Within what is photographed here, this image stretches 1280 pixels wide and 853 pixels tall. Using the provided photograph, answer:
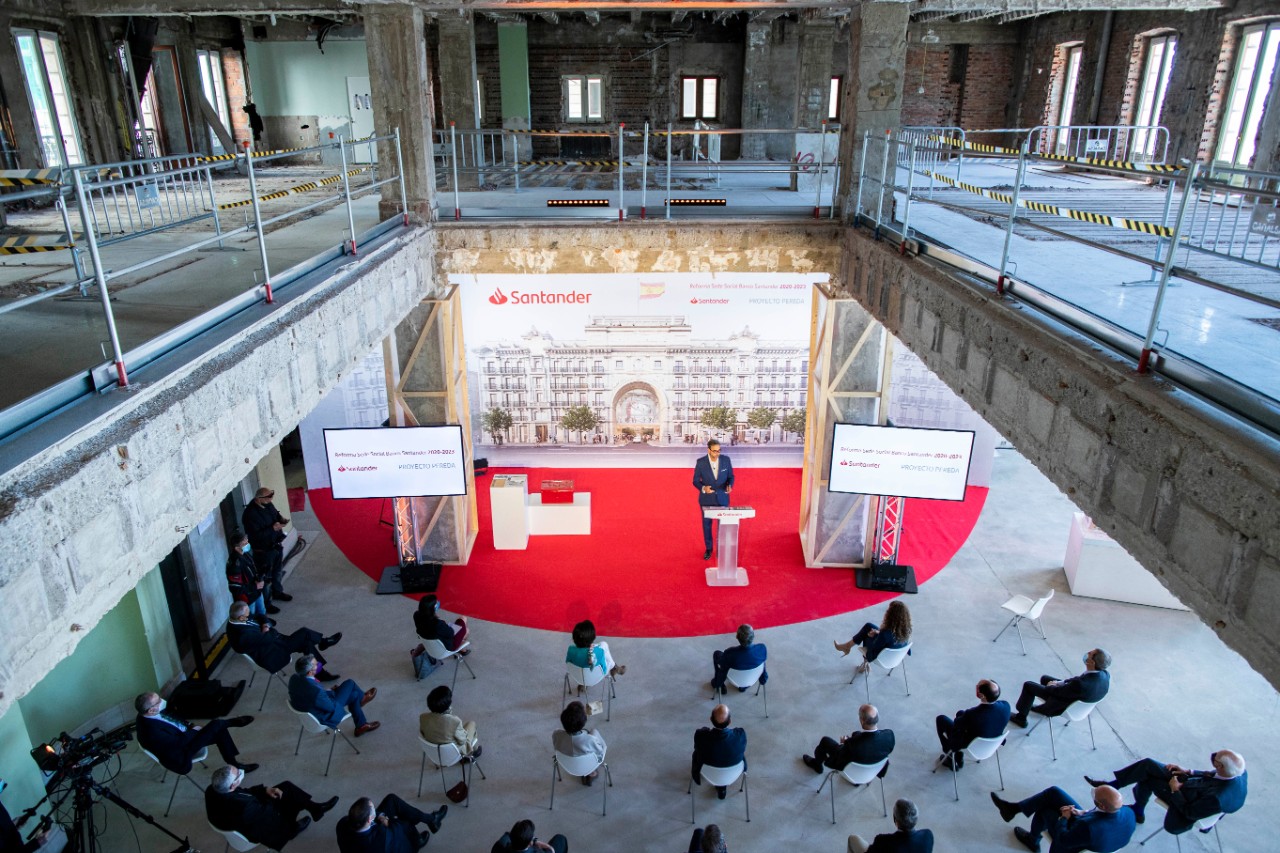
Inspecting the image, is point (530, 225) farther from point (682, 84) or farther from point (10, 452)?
point (682, 84)

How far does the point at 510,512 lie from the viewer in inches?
417

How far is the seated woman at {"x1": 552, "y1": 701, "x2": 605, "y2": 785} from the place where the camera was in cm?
633

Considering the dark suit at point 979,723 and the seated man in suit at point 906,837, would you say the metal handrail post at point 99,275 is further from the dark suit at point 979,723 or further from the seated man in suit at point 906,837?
the dark suit at point 979,723

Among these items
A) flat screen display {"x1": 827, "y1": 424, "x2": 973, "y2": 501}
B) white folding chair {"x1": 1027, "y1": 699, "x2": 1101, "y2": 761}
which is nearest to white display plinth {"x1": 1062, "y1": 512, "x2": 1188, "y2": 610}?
flat screen display {"x1": 827, "y1": 424, "x2": 973, "y2": 501}

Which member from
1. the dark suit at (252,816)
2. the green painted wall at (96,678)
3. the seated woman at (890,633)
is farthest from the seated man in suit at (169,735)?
the seated woman at (890,633)

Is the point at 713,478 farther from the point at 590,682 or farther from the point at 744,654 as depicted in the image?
the point at 590,682

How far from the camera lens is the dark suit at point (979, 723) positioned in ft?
21.7

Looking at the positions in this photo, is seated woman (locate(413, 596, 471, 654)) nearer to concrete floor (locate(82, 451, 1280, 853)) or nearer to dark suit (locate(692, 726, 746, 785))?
concrete floor (locate(82, 451, 1280, 853))

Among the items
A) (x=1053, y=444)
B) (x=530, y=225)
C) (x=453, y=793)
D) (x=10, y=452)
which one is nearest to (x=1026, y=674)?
(x=1053, y=444)

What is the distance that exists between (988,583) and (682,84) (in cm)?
1630

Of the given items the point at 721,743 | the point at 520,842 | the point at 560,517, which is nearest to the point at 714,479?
the point at 560,517

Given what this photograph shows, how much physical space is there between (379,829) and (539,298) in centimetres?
795

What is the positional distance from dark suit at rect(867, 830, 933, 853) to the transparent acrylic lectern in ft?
14.8

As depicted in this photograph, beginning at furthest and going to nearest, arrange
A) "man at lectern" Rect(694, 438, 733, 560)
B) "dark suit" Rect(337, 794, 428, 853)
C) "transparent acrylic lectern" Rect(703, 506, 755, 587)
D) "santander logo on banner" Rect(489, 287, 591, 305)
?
1. "santander logo on banner" Rect(489, 287, 591, 305)
2. "man at lectern" Rect(694, 438, 733, 560)
3. "transparent acrylic lectern" Rect(703, 506, 755, 587)
4. "dark suit" Rect(337, 794, 428, 853)
